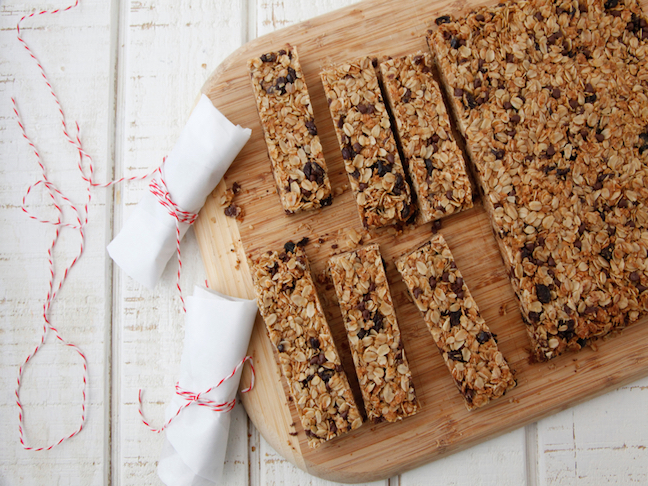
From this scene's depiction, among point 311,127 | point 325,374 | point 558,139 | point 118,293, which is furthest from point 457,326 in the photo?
point 118,293

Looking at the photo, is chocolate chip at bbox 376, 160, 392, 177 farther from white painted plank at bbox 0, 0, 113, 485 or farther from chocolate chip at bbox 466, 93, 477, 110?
white painted plank at bbox 0, 0, 113, 485

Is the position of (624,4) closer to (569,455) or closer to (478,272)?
(478,272)

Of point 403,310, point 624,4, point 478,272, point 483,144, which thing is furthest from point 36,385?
point 624,4

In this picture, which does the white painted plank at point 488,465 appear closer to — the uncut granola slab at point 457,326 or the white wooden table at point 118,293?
the white wooden table at point 118,293

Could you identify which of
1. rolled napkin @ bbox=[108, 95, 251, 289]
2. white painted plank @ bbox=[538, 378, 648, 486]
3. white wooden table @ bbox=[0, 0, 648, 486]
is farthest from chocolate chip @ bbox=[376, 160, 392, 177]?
white painted plank @ bbox=[538, 378, 648, 486]

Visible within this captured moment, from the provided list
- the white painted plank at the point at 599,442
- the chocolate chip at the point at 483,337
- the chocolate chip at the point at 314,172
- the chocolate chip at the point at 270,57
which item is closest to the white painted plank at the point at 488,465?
the white painted plank at the point at 599,442
